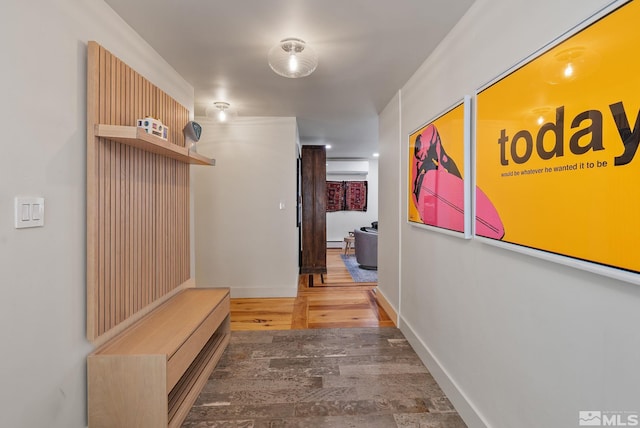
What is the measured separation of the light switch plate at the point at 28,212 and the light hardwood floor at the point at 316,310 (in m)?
2.13

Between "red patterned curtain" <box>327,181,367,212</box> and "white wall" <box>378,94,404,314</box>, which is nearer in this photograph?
"white wall" <box>378,94,404,314</box>

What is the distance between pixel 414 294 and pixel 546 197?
1.67m

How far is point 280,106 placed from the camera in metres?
3.46

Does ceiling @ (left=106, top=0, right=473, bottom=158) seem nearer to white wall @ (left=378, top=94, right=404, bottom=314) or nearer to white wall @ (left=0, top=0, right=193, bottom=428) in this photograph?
white wall @ (left=378, top=94, right=404, bottom=314)

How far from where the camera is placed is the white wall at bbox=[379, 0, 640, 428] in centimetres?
92

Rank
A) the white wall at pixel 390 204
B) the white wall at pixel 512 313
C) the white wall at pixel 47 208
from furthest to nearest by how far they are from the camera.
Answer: the white wall at pixel 390 204
the white wall at pixel 47 208
the white wall at pixel 512 313

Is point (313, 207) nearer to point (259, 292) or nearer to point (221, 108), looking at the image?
point (259, 292)

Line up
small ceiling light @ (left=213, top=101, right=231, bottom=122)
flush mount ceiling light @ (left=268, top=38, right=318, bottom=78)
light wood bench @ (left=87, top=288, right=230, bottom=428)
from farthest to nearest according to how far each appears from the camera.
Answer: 1. small ceiling light @ (left=213, top=101, right=231, bottom=122)
2. flush mount ceiling light @ (left=268, top=38, right=318, bottom=78)
3. light wood bench @ (left=87, top=288, right=230, bottom=428)

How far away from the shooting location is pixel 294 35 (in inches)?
77.2

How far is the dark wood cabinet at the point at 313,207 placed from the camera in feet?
17.6

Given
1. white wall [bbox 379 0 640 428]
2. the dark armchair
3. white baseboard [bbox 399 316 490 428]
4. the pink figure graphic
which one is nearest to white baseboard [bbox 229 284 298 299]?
white baseboard [bbox 399 316 490 428]

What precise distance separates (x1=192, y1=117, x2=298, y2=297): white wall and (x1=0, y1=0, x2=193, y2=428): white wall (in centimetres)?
231

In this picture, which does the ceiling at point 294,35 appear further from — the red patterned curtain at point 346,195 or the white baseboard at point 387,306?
the red patterned curtain at point 346,195

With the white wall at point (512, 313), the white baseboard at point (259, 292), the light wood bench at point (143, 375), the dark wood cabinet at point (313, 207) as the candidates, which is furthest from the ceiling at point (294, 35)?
the white baseboard at point (259, 292)
